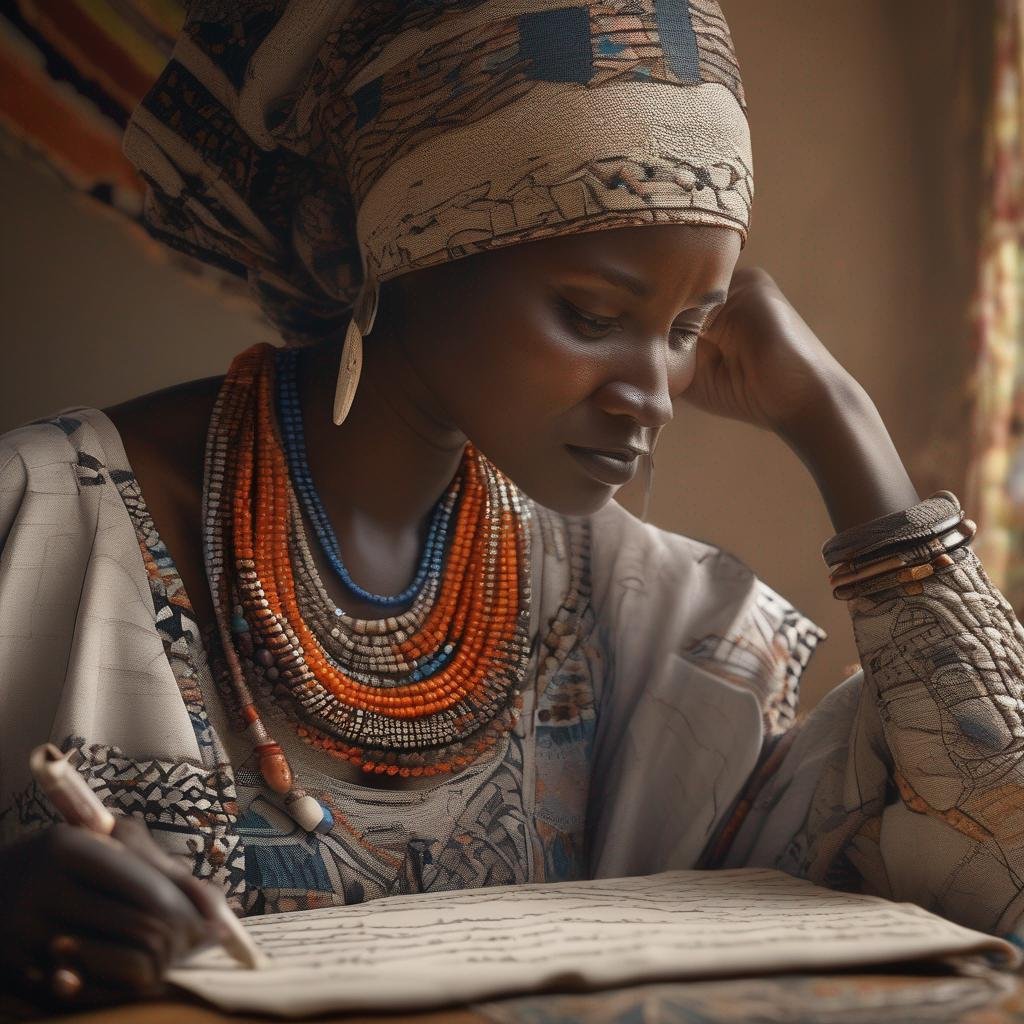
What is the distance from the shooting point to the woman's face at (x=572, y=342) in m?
1.03

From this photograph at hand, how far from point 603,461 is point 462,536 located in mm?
228

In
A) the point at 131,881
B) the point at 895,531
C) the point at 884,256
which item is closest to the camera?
the point at 131,881

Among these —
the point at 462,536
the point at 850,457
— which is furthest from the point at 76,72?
the point at 850,457

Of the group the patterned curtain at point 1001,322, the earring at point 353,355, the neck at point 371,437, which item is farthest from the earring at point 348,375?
the patterned curtain at point 1001,322

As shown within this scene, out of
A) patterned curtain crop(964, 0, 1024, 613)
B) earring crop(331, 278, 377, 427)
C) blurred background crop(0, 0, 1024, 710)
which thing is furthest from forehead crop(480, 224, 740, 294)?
patterned curtain crop(964, 0, 1024, 613)

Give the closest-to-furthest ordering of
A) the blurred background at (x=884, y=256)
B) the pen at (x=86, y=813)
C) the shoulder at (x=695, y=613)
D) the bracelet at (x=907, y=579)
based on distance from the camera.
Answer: the pen at (x=86, y=813) → the bracelet at (x=907, y=579) → the shoulder at (x=695, y=613) → the blurred background at (x=884, y=256)

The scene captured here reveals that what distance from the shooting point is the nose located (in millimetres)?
1046

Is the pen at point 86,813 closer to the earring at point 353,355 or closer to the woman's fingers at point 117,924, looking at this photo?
the woman's fingers at point 117,924

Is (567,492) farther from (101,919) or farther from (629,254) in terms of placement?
(101,919)

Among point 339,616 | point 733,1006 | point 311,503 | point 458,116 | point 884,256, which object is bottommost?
point 733,1006

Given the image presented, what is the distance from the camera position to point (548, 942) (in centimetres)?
81

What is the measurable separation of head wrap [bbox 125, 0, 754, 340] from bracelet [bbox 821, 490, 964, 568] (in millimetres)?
290

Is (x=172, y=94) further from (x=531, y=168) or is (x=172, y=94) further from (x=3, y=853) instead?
(x=3, y=853)

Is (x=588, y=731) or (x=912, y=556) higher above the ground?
(x=912, y=556)
